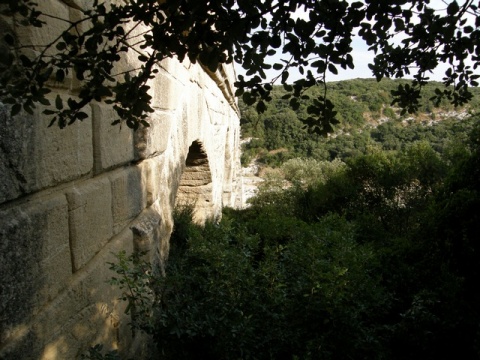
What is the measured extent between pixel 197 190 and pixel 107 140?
15.3 ft

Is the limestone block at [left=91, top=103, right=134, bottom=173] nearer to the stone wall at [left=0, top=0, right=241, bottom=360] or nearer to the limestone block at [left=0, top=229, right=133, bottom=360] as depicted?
the stone wall at [left=0, top=0, right=241, bottom=360]

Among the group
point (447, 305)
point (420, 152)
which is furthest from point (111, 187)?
point (420, 152)

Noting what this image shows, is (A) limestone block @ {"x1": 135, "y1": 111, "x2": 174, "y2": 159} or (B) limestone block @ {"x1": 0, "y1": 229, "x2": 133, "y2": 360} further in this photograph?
(A) limestone block @ {"x1": 135, "y1": 111, "x2": 174, "y2": 159}

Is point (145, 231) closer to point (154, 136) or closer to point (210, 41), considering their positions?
point (154, 136)

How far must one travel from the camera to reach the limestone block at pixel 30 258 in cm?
113

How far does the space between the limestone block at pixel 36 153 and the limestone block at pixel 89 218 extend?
0.08 meters

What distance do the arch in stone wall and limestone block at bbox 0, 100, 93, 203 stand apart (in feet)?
14.7

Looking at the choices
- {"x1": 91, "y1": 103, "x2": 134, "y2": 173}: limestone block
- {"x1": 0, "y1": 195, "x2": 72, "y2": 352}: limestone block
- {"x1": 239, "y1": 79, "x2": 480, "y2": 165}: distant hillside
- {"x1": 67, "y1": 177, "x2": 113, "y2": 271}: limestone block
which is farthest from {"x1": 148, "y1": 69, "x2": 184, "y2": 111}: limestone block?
{"x1": 239, "y1": 79, "x2": 480, "y2": 165}: distant hillside

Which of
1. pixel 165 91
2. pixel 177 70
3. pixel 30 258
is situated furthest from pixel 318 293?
pixel 177 70

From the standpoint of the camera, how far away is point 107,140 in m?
1.86

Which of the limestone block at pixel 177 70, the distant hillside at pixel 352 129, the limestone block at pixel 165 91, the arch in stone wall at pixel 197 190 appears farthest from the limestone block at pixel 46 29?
the distant hillside at pixel 352 129

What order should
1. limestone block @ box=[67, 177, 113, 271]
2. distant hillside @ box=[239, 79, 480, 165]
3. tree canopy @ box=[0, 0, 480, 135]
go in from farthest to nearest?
1. distant hillside @ box=[239, 79, 480, 165]
2. limestone block @ box=[67, 177, 113, 271]
3. tree canopy @ box=[0, 0, 480, 135]

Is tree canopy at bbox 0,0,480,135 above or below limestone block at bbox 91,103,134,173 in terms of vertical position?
above

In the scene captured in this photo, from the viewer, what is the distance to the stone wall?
117 centimetres
